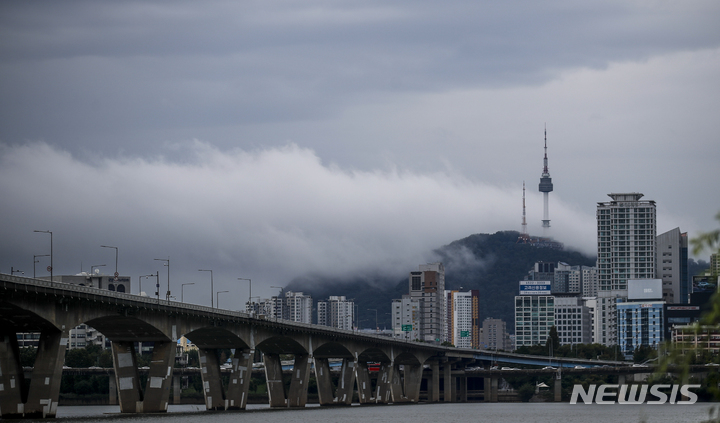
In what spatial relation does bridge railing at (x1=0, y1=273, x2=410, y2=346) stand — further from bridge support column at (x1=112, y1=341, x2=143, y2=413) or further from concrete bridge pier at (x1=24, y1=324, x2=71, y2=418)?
bridge support column at (x1=112, y1=341, x2=143, y2=413)

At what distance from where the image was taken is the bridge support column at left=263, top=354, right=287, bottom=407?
155875 millimetres

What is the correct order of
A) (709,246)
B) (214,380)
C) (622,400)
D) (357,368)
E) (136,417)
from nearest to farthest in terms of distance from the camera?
(709,246), (136,417), (214,380), (622,400), (357,368)

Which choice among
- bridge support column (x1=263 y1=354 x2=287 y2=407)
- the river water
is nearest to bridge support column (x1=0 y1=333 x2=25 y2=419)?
the river water

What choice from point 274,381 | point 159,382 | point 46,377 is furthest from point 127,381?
point 274,381

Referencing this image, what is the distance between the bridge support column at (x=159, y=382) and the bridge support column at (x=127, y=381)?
1029mm

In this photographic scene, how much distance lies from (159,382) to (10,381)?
79.7ft

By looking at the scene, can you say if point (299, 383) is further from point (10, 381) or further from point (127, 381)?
point (10, 381)

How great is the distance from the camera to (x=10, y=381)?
92.4 meters

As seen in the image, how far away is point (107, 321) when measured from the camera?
108 meters

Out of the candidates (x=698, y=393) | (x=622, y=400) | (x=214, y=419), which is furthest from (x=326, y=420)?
(x=698, y=393)

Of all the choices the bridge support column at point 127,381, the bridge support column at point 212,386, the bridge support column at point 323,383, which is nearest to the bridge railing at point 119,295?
the bridge support column at point 127,381

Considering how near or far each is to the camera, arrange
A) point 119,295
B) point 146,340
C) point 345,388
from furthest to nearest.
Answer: point 345,388 → point 146,340 → point 119,295

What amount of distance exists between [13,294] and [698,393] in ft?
471

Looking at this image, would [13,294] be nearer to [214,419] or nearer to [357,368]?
[214,419]
